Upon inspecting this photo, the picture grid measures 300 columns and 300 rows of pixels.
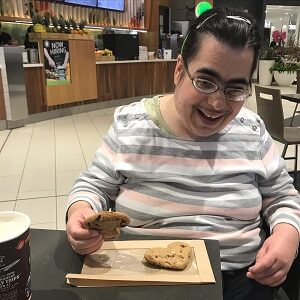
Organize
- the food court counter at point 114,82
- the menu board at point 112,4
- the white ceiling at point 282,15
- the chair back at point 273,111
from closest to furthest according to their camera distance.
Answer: the chair back at point 273,111 → the food court counter at point 114,82 → the menu board at point 112,4 → the white ceiling at point 282,15

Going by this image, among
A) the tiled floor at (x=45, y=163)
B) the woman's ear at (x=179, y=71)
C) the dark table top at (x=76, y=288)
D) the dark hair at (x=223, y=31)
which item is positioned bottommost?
the tiled floor at (x=45, y=163)

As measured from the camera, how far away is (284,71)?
1076 centimetres

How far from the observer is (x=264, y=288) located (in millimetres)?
1055

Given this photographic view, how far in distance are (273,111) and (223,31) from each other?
8.38 feet

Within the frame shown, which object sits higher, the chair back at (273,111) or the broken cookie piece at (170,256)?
the broken cookie piece at (170,256)

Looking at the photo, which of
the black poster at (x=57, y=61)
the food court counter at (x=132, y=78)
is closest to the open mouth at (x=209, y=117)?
the black poster at (x=57, y=61)

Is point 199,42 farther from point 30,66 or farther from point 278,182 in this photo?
point 30,66

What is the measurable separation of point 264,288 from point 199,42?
2.28 feet

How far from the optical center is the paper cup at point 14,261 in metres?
0.56

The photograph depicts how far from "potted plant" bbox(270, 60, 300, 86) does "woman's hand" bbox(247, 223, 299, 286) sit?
10163 millimetres

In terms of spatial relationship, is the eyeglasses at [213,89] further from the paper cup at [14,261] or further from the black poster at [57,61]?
the black poster at [57,61]

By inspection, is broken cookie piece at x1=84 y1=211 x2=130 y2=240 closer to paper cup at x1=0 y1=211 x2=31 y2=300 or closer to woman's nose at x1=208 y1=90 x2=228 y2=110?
paper cup at x1=0 y1=211 x2=31 y2=300

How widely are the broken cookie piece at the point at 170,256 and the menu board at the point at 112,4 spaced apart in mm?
9189

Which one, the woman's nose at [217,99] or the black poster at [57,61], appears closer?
the woman's nose at [217,99]
